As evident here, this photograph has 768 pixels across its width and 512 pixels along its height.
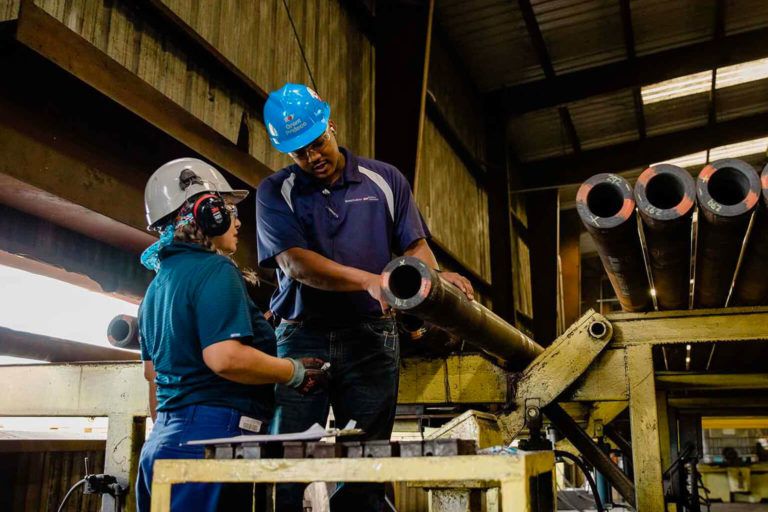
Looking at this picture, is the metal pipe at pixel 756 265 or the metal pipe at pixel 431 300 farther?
the metal pipe at pixel 756 265

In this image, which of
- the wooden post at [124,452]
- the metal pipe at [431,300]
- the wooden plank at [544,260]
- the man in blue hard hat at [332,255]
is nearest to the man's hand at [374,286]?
the man in blue hard hat at [332,255]

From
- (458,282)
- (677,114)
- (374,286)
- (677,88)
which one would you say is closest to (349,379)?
(374,286)

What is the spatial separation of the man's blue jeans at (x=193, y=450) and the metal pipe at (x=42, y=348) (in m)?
2.40

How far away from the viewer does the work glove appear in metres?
2.21

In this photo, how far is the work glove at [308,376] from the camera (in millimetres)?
2209

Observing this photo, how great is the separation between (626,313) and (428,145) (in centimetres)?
496

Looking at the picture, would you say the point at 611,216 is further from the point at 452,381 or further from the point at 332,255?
the point at 452,381

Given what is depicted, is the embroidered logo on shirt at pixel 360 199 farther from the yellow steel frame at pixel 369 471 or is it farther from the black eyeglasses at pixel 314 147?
the yellow steel frame at pixel 369 471

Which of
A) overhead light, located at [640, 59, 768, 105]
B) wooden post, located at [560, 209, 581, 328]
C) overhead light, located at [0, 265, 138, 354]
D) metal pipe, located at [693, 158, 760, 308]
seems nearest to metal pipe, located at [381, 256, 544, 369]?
metal pipe, located at [693, 158, 760, 308]

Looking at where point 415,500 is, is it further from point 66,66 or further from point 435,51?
point 66,66

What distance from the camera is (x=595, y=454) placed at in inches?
159

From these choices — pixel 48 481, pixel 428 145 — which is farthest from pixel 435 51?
pixel 48 481

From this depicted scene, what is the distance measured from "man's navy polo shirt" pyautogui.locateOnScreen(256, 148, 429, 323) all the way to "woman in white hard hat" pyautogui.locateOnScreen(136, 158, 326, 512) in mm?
417

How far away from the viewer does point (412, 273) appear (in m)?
2.27
